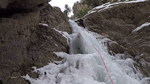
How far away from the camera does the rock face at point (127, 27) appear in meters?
6.46

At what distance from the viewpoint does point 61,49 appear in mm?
4961

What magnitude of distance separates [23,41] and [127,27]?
729cm

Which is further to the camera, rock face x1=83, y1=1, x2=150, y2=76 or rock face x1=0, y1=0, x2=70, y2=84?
rock face x1=83, y1=1, x2=150, y2=76

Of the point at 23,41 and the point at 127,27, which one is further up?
the point at 127,27

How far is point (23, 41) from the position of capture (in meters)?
3.80

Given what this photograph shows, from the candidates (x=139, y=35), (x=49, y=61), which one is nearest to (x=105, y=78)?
(x=49, y=61)

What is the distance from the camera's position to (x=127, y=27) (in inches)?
325

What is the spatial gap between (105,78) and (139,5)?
23.8 ft

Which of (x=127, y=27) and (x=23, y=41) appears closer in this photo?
(x=23, y=41)

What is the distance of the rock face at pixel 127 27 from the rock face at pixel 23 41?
4.06 metres

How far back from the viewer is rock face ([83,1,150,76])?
6.46 meters

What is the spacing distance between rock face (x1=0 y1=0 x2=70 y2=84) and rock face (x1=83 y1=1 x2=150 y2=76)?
4059 millimetres

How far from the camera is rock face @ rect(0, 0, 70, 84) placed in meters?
3.08

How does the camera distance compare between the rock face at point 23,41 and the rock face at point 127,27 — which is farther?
the rock face at point 127,27
